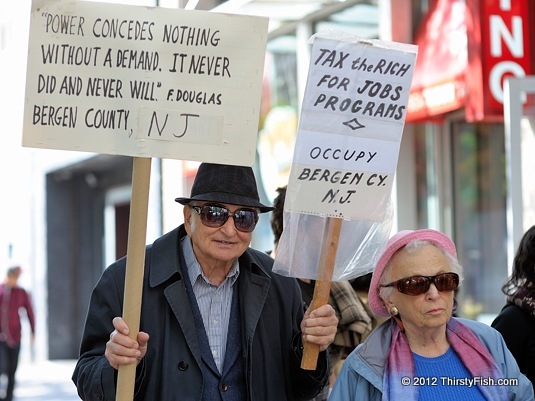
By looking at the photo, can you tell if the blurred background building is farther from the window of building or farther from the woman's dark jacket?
the woman's dark jacket

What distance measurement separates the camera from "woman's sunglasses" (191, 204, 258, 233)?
374cm

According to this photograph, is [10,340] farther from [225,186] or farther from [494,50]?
[225,186]

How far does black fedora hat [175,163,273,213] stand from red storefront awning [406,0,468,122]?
18.6 feet

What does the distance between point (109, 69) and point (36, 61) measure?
24cm

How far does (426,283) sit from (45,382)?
15.5 meters

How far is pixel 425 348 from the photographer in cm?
347

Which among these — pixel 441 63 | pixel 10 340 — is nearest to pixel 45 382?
pixel 10 340

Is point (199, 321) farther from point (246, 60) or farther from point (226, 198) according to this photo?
point (246, 60)

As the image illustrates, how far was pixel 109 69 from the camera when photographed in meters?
3.56

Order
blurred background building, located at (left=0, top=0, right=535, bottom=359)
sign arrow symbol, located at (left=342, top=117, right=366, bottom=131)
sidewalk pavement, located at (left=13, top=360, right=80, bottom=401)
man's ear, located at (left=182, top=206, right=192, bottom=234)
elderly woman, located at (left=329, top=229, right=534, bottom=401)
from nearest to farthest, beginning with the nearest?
elderly woman, located at (left=329, top=229, right=534, bottom=401)
sign arrow symbol, located at (left=342, top=117, right=366, bottom=131)
man's ear, located at (left=182, top=206, right=192, bottom=234)
blurred background building, located at (left=0, top=0, right=535, bottom=359)
sidewalk pavement, located at (left=13, top=360, right=80, bottom=401)

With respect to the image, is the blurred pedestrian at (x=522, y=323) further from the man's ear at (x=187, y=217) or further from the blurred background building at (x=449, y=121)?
the blurred background building at (x=449, y=121)

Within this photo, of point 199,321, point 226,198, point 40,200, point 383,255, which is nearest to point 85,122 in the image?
point 226,198

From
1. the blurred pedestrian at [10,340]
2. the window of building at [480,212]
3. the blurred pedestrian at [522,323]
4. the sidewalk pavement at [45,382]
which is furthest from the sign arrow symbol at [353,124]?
the sidewalk pavement at [45,382]

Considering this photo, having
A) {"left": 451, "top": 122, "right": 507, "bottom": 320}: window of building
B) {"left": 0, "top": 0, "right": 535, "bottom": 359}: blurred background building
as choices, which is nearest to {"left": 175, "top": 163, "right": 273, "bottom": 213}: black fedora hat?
{"left": 0, "top": 0, "right": 535, "bottom": 359}: blurred background building
